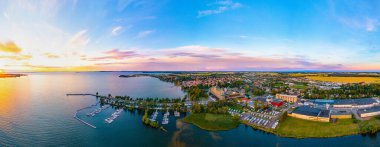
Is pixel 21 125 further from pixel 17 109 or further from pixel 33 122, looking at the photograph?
pixel 17 109

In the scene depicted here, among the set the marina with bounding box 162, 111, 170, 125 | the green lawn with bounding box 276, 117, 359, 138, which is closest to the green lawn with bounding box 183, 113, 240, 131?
the marina with bounding box 162, 111, 170, 125

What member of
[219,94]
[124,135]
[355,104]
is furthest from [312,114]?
[219,94]

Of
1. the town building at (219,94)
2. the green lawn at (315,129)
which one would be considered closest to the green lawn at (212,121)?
the green lawn at (315,129)

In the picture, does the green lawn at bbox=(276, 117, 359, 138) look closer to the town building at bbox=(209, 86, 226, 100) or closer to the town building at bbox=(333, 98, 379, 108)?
the town building at bbox=(333, 98, 379, 108)

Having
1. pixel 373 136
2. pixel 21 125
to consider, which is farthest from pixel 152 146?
pixel 373 136

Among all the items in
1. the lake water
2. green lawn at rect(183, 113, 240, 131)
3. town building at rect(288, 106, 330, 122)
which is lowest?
the lake water
